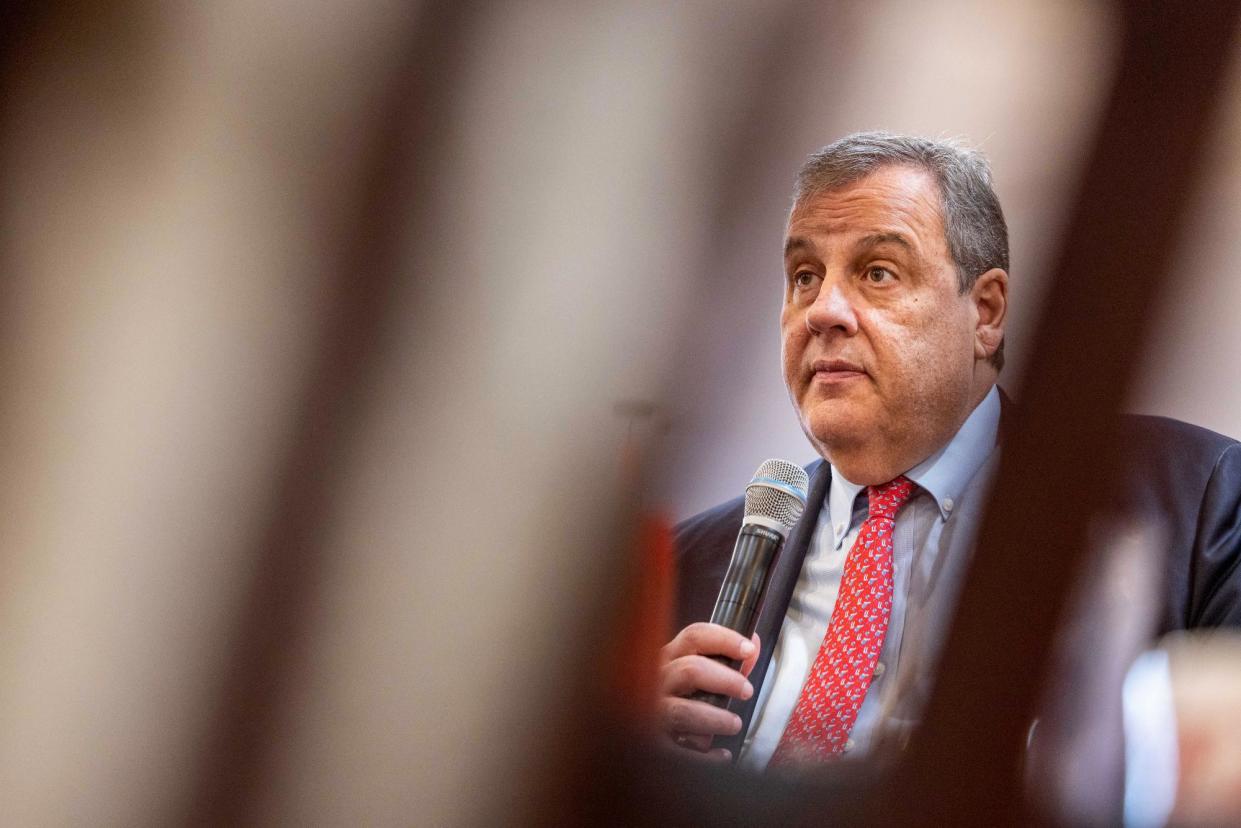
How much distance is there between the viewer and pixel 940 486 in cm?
67

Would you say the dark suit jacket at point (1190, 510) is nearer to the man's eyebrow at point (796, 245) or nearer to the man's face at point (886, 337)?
the man's face at point (886, 337)

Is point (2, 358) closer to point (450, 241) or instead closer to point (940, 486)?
point (450, 241)

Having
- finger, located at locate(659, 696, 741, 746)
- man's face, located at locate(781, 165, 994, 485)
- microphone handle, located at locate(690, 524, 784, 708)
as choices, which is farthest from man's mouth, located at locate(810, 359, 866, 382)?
finger, located at locate(659, 696, 741, 746)

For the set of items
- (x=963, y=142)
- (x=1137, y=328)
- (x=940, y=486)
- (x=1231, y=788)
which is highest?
(x=963, y=142)

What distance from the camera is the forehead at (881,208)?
0.67 meters

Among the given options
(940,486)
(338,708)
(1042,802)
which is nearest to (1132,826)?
(1042,802)

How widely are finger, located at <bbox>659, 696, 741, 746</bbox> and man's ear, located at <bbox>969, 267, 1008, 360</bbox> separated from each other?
28 centimetres

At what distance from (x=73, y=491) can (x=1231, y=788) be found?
72cm

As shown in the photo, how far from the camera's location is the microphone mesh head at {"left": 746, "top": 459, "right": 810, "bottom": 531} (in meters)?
0.69

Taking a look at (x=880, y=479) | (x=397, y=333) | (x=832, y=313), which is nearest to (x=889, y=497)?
(x=880, y=479)

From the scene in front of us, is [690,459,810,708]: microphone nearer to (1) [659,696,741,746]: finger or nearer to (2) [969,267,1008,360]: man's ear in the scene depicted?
(1) [659,696,741,746]: finger

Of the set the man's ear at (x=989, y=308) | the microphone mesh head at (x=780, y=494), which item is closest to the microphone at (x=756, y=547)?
the microphone mesh head at (x=780, y=494)

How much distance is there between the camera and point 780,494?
69 centimetres

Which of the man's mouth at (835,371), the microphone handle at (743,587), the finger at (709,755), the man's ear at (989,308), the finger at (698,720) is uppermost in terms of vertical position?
the man's ear at (989,308)
